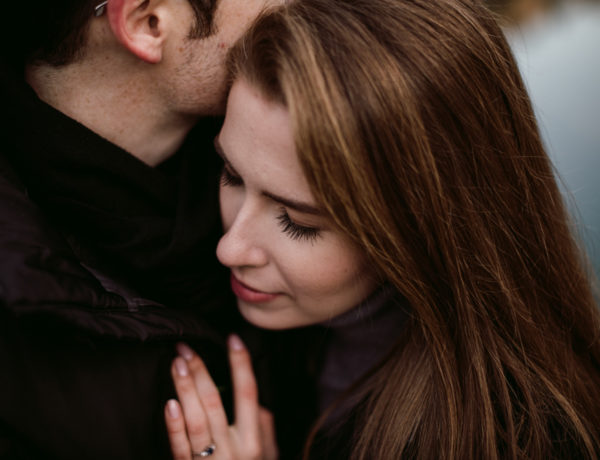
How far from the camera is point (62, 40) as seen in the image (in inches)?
58.6

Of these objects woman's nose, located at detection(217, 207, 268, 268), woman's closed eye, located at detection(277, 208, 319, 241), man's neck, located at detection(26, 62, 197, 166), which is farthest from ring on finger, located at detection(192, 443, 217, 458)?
man's neck, located at detection(26, 62, 197, 166)

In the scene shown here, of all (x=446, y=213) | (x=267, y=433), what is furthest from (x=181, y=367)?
(x=446, y=213)

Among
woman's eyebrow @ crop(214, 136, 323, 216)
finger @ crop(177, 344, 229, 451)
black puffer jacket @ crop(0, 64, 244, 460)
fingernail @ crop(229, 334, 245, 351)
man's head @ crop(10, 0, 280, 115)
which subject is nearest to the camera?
black puffer jacket @ crop(0, 64, 244, 460)

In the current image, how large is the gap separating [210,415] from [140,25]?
1089 mm

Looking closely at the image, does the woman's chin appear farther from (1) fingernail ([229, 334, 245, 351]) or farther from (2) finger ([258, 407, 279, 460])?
(2) finger ([258, 407, 279, 460])

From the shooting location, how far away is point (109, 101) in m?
1.59

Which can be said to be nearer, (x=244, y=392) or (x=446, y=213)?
(x=446, y=213)

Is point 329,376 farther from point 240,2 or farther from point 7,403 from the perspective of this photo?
A: point 240,2

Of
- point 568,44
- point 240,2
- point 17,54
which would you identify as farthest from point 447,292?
point 568,44

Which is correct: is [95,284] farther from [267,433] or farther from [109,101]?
[267,433]

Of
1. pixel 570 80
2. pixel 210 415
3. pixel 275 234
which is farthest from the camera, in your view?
pixel 570 80

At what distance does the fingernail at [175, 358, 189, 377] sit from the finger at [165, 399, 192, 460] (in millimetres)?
73

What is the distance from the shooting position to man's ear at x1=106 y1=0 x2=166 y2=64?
4.71 feet

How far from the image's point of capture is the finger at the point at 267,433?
5.65 ft
